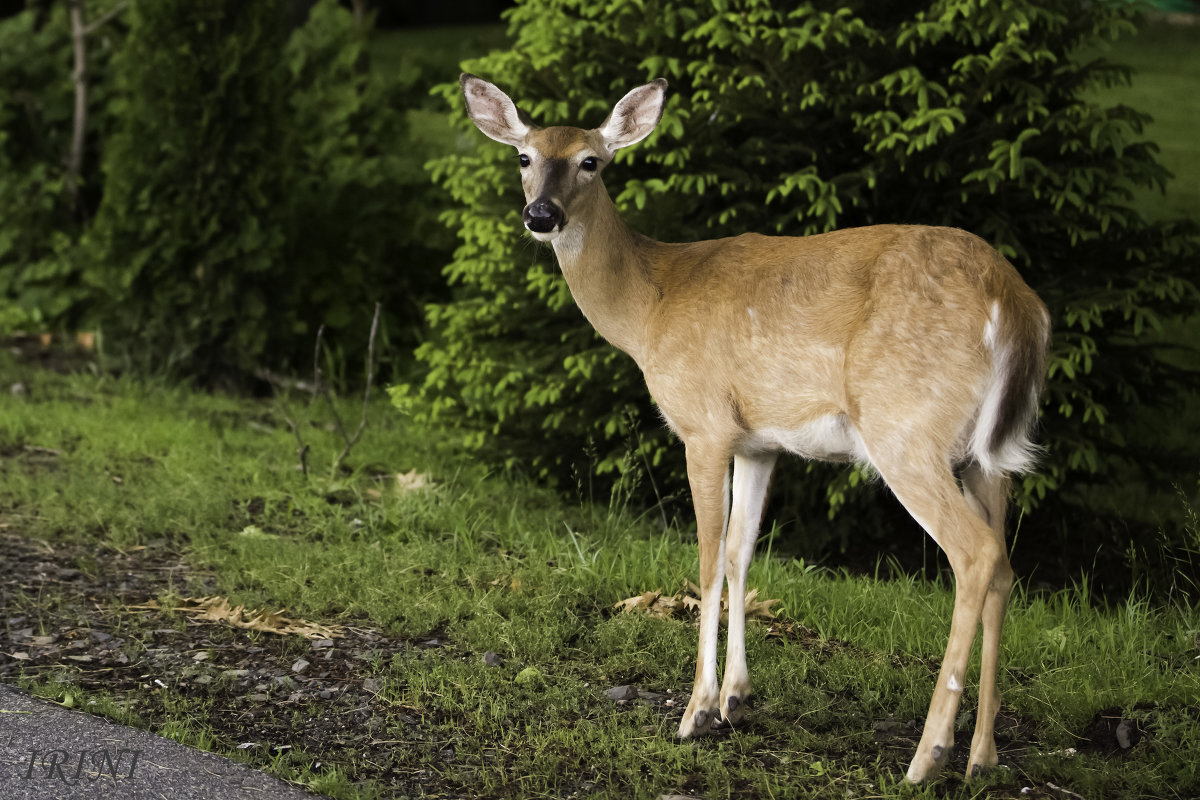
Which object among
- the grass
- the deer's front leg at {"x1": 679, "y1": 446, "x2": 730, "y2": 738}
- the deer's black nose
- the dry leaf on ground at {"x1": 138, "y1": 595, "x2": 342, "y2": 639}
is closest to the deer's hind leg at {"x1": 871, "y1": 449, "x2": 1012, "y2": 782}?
the grass

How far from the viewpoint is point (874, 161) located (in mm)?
5918

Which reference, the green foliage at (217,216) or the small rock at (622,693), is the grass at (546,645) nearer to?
the small rock at (622,693)

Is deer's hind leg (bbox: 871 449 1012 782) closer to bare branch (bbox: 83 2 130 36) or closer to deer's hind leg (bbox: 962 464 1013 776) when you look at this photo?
deer's hind leg (bbox: 962 464 1013 776)

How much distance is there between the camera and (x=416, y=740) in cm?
400

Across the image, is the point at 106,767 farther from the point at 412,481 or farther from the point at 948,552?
the point at 412,481

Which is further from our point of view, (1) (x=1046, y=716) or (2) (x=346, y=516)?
(2) (x=346, y=516)

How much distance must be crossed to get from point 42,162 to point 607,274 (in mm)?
7237

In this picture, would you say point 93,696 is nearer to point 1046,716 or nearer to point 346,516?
point 346,516

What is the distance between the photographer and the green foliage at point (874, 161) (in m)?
5.58

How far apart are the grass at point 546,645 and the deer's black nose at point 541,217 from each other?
151 cm

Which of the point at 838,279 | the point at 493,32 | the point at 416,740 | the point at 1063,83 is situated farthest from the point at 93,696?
the point at 493,32

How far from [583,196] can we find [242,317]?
501cm

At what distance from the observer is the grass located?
3.82 meters

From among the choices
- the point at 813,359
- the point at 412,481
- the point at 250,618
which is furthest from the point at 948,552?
the point at 412,481
